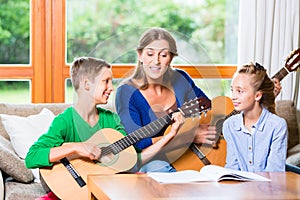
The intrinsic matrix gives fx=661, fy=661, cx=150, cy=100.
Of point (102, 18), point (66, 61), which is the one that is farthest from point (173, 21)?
point (66, 61)

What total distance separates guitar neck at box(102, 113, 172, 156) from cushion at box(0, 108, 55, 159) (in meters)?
0.72

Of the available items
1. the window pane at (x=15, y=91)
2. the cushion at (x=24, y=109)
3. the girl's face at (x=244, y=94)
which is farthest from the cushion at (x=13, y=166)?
the girl's face at (x=244, y=94)

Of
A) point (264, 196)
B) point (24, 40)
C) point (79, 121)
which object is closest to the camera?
point (264, 196)

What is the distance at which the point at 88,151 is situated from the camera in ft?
9.81

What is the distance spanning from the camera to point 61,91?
436cm

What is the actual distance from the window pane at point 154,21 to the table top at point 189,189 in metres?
1.81

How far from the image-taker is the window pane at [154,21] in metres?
4.42

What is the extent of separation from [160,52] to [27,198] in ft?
3.11

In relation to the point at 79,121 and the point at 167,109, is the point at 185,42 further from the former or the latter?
the point at 79,121

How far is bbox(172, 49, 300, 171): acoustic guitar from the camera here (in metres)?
3.16

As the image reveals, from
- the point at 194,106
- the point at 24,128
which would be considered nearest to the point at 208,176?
the point at 194,106

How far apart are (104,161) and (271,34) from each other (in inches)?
77.4

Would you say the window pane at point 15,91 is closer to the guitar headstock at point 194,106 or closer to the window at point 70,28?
the window at point 70,28

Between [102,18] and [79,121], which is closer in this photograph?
[79,121]
